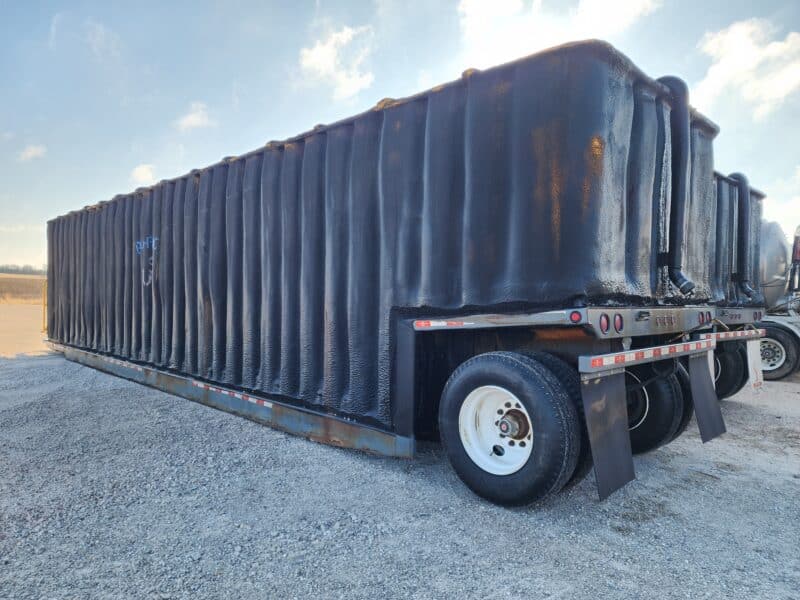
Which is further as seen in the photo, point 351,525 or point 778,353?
point 778,353

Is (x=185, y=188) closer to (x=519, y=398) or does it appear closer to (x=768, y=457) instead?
(x=519, y=398)

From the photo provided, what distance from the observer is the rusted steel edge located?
13.9 feet

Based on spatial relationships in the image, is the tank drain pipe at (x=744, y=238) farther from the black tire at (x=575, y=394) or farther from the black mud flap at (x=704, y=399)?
the black tire at (x=575, y=394)

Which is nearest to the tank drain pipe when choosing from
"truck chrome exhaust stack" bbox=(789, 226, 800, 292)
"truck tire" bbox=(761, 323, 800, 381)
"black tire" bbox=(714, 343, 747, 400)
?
"black tire" bbox=(714, 343, 747, 400)

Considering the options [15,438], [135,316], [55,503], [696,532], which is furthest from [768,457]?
[135,316]

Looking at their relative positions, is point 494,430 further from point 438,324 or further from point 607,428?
point 438,324

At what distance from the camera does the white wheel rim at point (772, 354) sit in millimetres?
8859

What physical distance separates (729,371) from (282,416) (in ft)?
19.8

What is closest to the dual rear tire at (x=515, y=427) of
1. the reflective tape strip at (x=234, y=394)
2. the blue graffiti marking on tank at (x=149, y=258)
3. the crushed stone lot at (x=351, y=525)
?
the crushed stone lot at (x=351, y=525)

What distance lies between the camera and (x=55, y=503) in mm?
3350

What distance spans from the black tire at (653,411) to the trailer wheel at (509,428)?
5.63ft

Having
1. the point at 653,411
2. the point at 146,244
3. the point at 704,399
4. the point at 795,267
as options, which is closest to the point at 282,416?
the point at 653,411

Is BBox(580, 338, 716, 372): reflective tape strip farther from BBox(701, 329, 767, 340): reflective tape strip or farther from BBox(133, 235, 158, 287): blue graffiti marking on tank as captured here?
BBox(133, 235, 158, 287): blue graffiti marking on tank

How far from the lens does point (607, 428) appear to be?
3.24 metres
